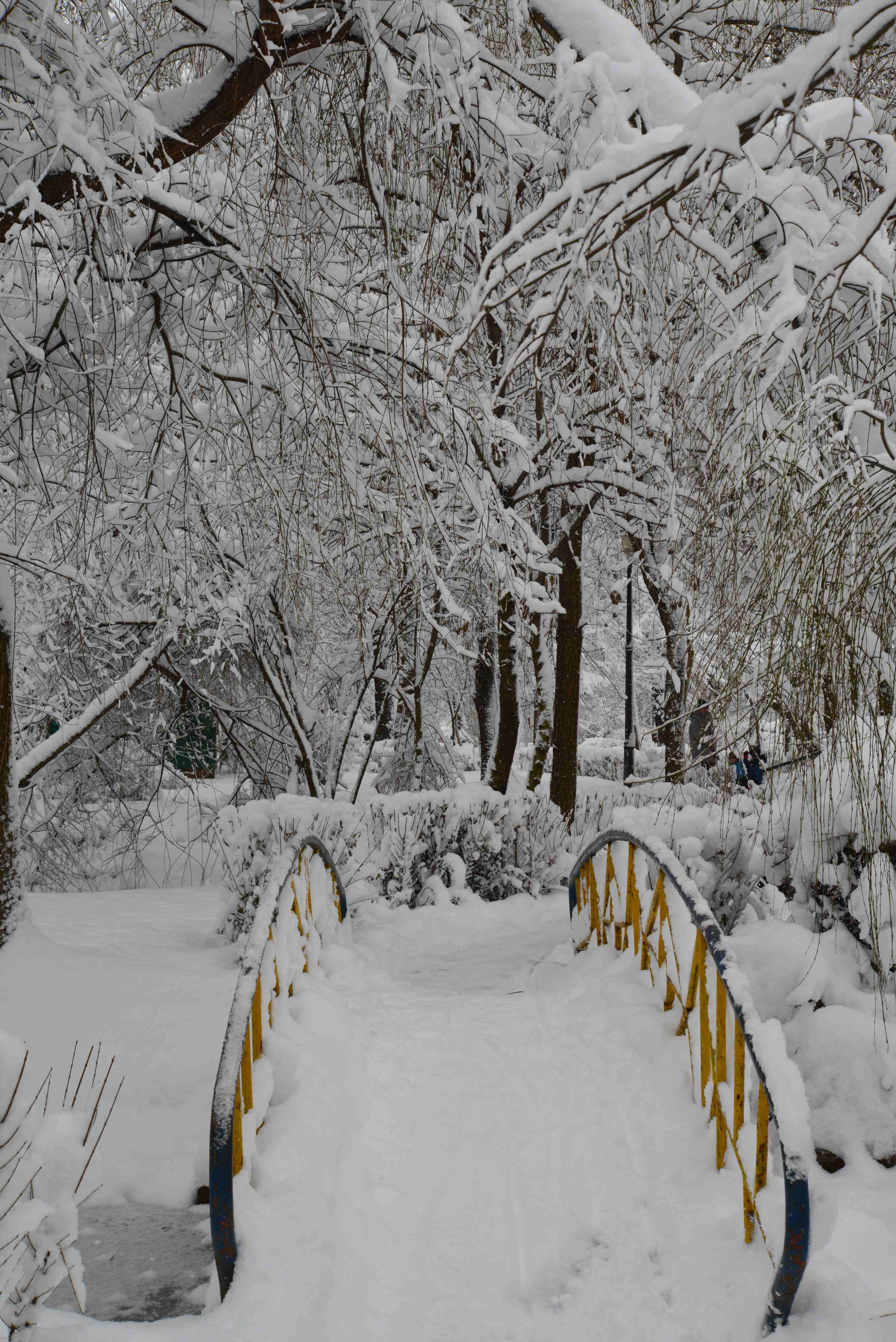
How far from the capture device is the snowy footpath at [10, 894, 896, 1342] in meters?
2.80

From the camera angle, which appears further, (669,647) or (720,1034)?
(669,647)

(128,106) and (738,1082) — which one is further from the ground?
(128,106)

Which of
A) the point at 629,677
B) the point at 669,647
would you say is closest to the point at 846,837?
the point at 669,647

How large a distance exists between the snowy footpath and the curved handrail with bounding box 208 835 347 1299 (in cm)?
13

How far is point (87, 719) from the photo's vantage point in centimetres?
692

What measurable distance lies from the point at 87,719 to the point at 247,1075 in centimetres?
402

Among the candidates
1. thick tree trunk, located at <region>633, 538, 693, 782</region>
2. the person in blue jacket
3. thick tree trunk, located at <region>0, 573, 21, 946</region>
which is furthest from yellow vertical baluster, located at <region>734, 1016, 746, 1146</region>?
thick tree trunk, located at <region>0, 573, 21, 946</region>

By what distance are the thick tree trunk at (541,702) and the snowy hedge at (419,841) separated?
2.94m

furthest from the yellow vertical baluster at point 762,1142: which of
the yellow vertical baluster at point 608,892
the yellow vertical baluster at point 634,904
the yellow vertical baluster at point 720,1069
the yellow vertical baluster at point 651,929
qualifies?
the yellow vertical baluster at point 608,892

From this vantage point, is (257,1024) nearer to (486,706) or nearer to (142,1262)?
(142,1262)

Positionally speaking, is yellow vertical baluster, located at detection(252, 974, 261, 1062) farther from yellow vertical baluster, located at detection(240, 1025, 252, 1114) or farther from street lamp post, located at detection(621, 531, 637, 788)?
street lamp post, located at detection(621, 531, 637, 788)

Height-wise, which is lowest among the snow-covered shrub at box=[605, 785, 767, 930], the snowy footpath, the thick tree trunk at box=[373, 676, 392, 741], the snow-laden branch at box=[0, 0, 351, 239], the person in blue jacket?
the snowy footpath

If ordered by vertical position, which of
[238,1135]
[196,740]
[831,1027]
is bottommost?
[238,1135]

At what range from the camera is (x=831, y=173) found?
302cm
